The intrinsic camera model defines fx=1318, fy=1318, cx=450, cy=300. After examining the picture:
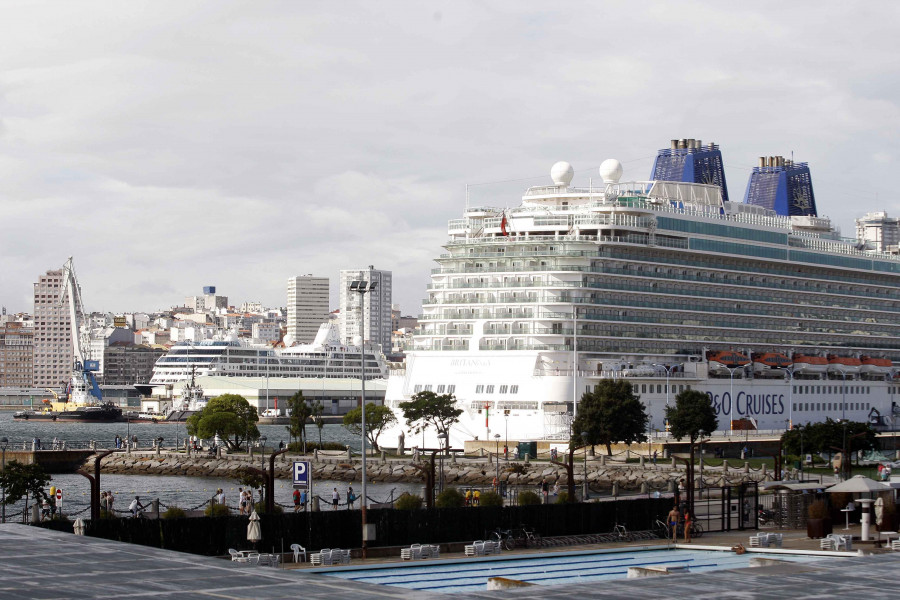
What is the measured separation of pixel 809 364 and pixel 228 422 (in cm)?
4246

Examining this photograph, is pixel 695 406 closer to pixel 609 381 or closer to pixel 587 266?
pixel 609 381

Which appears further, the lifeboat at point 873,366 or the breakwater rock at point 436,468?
the lifeboat at point 873,366

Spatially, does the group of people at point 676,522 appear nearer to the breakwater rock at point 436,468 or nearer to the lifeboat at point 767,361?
the breakwater rock at point 436,468

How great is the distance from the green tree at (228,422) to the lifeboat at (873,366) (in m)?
47.6

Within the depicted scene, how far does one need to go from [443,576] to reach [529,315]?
1975 inches

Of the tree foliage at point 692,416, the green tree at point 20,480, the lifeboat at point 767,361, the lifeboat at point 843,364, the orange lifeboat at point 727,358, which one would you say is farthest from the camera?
the lifeboat at point 843,364

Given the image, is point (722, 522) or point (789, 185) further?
point (789, 185)

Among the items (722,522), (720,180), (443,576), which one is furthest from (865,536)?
(720,180)

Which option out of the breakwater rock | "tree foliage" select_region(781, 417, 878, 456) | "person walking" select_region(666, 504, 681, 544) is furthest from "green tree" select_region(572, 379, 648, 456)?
"person walking" select_region(666, 504, 681, 544)

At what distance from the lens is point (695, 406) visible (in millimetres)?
73062

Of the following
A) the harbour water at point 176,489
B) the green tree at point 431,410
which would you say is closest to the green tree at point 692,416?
the green tree at point 431,410

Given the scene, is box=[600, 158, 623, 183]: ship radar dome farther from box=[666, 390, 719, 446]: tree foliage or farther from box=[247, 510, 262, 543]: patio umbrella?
box=[247, 510, 262, 543]: patio umbrella

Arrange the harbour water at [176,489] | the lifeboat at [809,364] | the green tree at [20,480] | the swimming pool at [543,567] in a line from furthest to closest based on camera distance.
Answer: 1. the lifeboat at [809,364]
2. the harbour water at [176,489]
3. the green tree at [20,480]
4. the swimming pool at [543,567]

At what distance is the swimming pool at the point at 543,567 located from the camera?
96.6 feet
